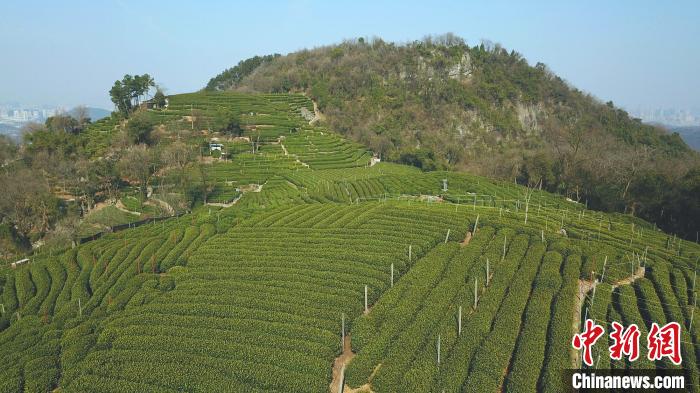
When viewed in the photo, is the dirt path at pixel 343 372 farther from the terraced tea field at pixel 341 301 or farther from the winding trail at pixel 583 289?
the winding trail at pixel 583 289

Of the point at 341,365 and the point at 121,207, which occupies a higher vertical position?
the point at 341,365

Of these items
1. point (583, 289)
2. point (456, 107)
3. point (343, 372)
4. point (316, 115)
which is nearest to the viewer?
point (343, 372)

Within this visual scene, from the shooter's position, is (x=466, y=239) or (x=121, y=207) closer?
(x=466, y=239)

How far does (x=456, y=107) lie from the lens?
108 m

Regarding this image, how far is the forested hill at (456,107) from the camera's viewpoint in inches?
3174

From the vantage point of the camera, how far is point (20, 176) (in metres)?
46.3

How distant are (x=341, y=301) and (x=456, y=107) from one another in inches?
3711

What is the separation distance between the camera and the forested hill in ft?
265

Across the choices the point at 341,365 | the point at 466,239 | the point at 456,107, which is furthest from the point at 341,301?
the point at 456,107

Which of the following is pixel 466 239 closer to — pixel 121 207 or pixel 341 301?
pixel 341 301

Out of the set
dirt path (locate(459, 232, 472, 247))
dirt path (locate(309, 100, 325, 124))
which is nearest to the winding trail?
dirt path (locate(459, 232, 472, 247))

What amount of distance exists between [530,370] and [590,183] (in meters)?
46.7

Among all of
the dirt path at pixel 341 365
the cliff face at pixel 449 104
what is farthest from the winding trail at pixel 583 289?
the cliff face at pixel 449 104

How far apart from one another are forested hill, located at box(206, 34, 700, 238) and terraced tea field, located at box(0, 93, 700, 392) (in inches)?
1466
